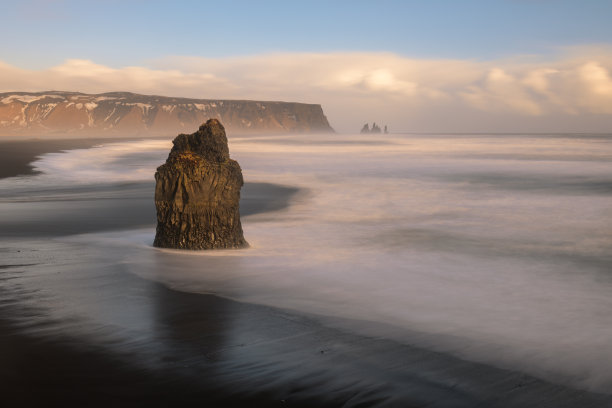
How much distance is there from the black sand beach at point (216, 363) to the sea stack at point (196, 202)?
5.99 feet


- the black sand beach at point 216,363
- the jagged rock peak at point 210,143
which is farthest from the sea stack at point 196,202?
the black sand beach at point 216,363

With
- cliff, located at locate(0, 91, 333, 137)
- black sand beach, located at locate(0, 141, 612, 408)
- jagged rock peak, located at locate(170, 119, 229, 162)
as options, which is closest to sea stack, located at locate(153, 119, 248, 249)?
jagged rock peak, located at locate(170, 119, 229, 162)

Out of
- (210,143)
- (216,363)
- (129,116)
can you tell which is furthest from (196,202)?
(129,116)

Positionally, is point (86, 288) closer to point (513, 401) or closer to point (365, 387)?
point (365, 387)

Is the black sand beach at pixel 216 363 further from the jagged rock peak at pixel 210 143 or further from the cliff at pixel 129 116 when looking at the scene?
the cliff at pixel 129 116

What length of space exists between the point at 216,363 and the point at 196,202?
12.2 ft

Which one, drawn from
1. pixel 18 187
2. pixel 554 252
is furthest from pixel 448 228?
pixel 18 187

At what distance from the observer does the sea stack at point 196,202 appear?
23.7ft

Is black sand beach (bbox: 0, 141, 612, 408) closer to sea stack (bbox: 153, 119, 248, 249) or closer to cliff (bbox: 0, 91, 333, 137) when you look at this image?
sea stack (bbox: 153, 119, 248, 249)

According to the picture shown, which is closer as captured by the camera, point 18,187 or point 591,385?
point 591,385

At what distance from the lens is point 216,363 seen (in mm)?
3682

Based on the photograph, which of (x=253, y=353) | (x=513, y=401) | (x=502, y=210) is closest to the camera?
(x=513, y=401)

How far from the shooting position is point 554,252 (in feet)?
27.1

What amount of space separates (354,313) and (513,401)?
1.86 meters
